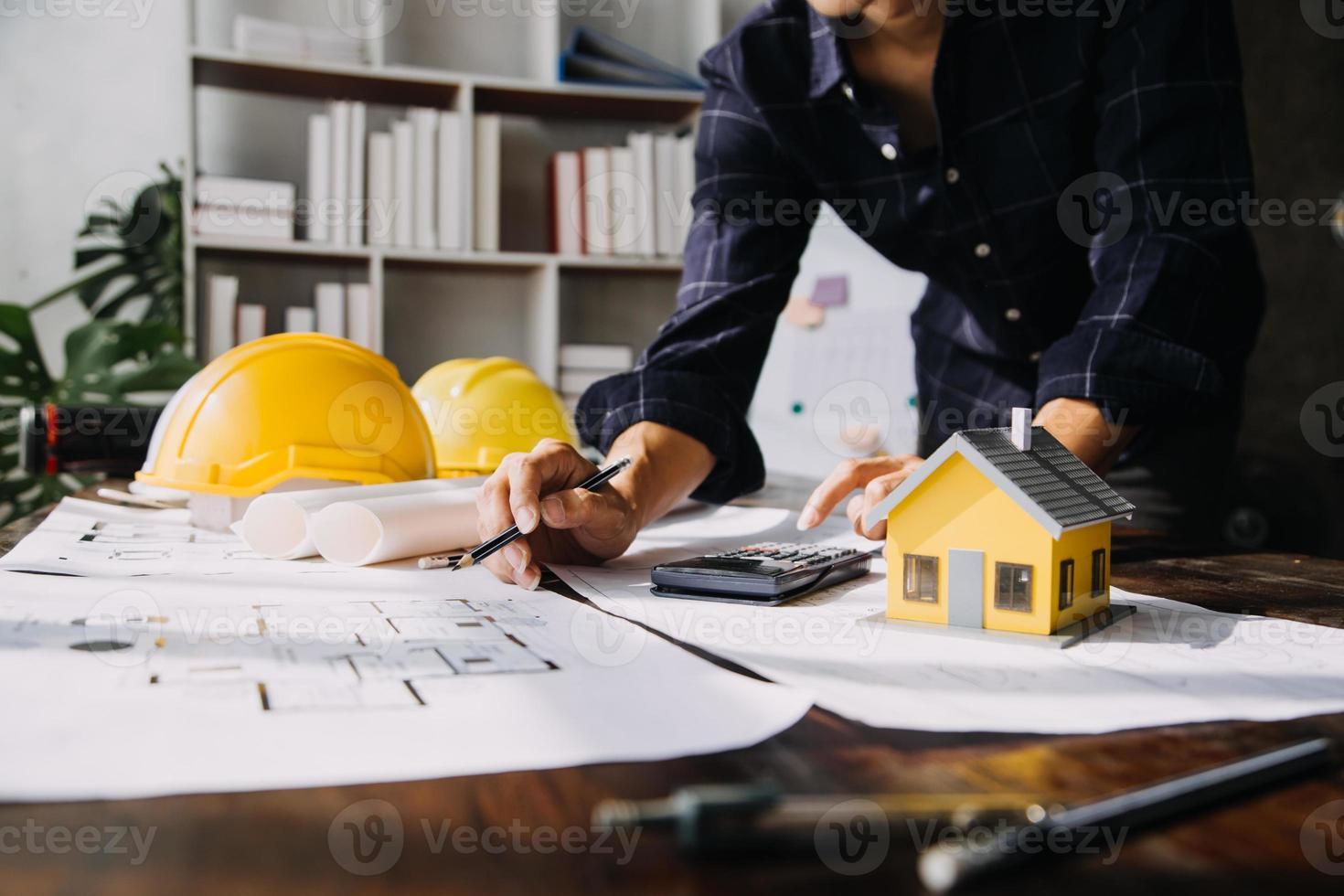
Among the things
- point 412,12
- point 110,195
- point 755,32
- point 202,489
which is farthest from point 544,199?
point 202,489

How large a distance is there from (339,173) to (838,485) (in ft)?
6.38

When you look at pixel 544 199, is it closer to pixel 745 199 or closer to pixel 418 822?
pixel 745 199

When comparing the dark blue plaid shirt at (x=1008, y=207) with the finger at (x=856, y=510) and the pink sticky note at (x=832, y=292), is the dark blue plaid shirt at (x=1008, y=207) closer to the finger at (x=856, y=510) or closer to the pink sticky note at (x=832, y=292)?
the finger at (x=856, y=510)

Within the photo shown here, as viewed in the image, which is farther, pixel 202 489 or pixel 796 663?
pixel 202 489

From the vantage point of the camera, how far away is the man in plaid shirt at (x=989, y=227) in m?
0.95

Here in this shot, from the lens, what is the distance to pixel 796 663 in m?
0.53

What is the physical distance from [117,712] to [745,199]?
100 cm

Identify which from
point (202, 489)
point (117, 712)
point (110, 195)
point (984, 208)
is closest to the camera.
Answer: point (117, 712)

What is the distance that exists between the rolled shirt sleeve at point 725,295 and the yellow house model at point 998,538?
1.51 feet

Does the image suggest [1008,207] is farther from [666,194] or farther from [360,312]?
[360,312]
